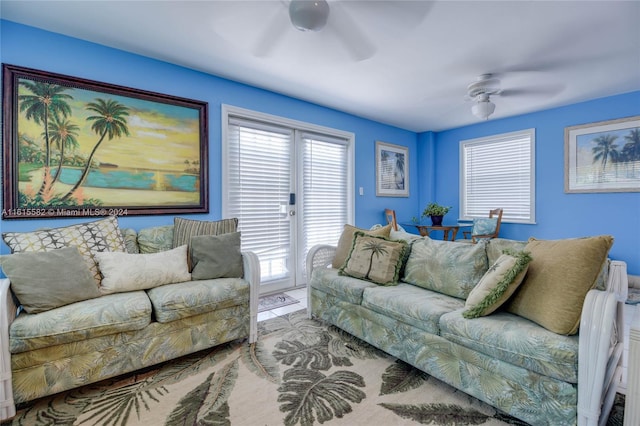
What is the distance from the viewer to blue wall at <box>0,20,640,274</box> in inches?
91.9

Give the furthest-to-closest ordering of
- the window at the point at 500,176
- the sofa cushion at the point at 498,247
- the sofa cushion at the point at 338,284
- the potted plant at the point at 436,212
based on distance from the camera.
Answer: the potted plant at the point at 436,212
the window at the point at 500,176
the sofa cushion at the point at 338,284
the sofa cushion at the point at 498,247

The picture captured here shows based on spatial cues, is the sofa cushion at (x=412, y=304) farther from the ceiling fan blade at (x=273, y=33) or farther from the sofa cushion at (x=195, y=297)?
the ceiling fan blade at (x=273, y=33)

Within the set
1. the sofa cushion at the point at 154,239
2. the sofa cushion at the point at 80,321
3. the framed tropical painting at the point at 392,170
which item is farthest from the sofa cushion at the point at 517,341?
the framed tropical painting at the point at 392,170

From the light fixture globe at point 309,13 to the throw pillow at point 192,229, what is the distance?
5.66 feet

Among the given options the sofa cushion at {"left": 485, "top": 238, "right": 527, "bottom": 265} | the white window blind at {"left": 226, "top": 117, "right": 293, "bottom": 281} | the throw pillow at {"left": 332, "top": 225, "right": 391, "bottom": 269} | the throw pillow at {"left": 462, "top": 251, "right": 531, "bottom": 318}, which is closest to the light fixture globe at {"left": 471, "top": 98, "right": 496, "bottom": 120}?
the throw pillow at {"left": 332, "top": 225, "right": 391, "bottom": 269}

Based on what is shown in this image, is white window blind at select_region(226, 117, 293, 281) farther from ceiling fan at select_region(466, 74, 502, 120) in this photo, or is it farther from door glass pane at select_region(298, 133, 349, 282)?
ceiling fan at select_region(466, 74, 502, 120)

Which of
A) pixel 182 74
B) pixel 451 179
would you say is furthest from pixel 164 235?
pixel 451 179

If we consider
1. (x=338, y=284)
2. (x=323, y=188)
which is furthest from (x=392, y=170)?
(x=338, y=284)

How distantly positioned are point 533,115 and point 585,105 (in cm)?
58

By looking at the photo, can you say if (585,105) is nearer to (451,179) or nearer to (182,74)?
(451,179)

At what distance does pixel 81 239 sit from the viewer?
212 centimetres

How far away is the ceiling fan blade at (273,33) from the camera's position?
6.90 ft

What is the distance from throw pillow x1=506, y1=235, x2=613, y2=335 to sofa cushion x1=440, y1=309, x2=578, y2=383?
58mm

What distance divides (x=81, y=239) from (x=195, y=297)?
3.09ft
